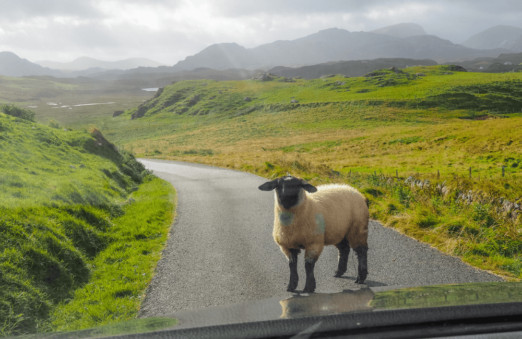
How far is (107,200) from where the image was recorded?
44.4ft

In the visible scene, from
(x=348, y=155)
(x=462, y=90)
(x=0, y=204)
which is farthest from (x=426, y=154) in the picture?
(x=462, y=90)

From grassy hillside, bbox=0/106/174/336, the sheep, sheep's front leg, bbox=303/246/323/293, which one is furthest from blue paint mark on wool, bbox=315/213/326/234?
grassy hillside, bbox=0/106/174/336

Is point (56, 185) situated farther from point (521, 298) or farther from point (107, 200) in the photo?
point (521, 298)

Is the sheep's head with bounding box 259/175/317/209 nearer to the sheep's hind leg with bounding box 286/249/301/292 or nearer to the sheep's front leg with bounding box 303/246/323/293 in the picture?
the sheep's front leg with bounding box 303/246/323/293

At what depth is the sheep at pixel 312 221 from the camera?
236 inches

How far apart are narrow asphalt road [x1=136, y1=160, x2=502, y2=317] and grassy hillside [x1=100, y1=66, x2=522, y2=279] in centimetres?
90

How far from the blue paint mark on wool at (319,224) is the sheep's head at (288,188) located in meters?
0.50

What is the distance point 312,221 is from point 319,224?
5.5 inches

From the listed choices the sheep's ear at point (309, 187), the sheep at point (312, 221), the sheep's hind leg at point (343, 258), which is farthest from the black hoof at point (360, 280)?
the sheep's ear at point (309, 187)

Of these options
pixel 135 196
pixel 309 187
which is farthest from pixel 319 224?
pixel 135 196

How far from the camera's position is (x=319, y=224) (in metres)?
6.27

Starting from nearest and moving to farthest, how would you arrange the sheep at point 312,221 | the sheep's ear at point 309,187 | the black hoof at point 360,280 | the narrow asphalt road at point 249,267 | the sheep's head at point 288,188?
the sheep's ear at point 309,187
the sheep's head at point 288,188
the sheep at point 312,221
the narrow asphalt road at point 249,267
the black hoof at point 360,280

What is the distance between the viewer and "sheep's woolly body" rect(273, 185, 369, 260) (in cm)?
619

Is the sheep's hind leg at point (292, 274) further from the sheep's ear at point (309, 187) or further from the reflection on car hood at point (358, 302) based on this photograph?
the reflection on car hood at point (358, 302)
